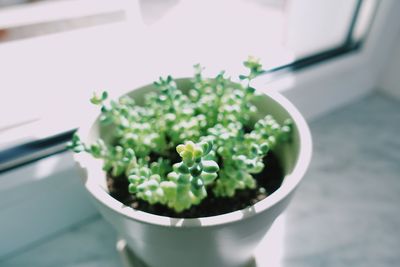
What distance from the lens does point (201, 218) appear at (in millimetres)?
316

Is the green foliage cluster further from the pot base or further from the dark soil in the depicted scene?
the pot base

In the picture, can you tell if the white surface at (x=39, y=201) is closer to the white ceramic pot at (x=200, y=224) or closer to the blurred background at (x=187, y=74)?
the blurred background at (x=187, y=74)

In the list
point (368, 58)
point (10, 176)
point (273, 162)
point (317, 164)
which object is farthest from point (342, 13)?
point (10, 176)

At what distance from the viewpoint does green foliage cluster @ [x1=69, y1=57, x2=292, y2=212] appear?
0.34 metres

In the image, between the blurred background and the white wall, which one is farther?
the white wall

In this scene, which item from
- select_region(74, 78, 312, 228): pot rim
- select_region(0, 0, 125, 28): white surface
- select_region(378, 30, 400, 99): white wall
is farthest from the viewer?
select_region(378, 30, 400, 99): white wall

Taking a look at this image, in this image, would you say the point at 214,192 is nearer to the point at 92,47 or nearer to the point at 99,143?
the point at 99,143

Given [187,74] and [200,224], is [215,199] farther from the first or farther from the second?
[187,74]

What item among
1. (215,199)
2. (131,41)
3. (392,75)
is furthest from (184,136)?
(392,75)

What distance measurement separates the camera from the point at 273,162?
17.9 inches

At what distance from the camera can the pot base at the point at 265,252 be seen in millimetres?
507

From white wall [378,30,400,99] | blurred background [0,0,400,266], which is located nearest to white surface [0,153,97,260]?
blurred background [0,0,400,266]

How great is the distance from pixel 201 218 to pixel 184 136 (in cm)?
11

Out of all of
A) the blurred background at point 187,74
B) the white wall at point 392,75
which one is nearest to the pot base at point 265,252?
the blurred background at point 187,74
